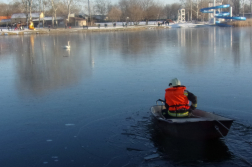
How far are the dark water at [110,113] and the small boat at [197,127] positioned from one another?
18 centimetres

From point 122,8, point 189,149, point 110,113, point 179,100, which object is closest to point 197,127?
point 189,149

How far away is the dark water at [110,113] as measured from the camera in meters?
5.76

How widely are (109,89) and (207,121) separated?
5036 millimetres

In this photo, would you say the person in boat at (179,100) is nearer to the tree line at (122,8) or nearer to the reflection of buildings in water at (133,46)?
the reflection of buildings in water at (133,46)

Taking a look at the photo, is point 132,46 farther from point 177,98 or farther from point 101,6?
point 101,6

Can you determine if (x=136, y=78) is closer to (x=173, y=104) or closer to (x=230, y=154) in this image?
(x=173, y=104)

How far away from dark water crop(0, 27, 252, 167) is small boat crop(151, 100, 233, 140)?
18 centimetres

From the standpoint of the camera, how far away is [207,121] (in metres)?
5.85

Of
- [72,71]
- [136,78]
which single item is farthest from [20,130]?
[72,71]

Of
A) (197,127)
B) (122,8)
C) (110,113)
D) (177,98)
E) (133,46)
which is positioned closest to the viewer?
(197,127)

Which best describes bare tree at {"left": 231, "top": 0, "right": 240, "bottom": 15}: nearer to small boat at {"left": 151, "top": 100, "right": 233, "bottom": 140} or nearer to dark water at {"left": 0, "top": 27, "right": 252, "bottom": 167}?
dark water at {"left": 0, "top": 27, "right": 252, "bottom": 167}

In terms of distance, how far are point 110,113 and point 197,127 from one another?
2796 mm

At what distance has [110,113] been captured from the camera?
8109 millimetres

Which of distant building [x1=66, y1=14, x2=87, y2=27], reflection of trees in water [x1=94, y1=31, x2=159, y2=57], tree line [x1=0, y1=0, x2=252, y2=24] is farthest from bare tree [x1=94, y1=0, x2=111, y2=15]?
reflection of trees in water [x1=94, y1=31, x2=159, y2=57]
